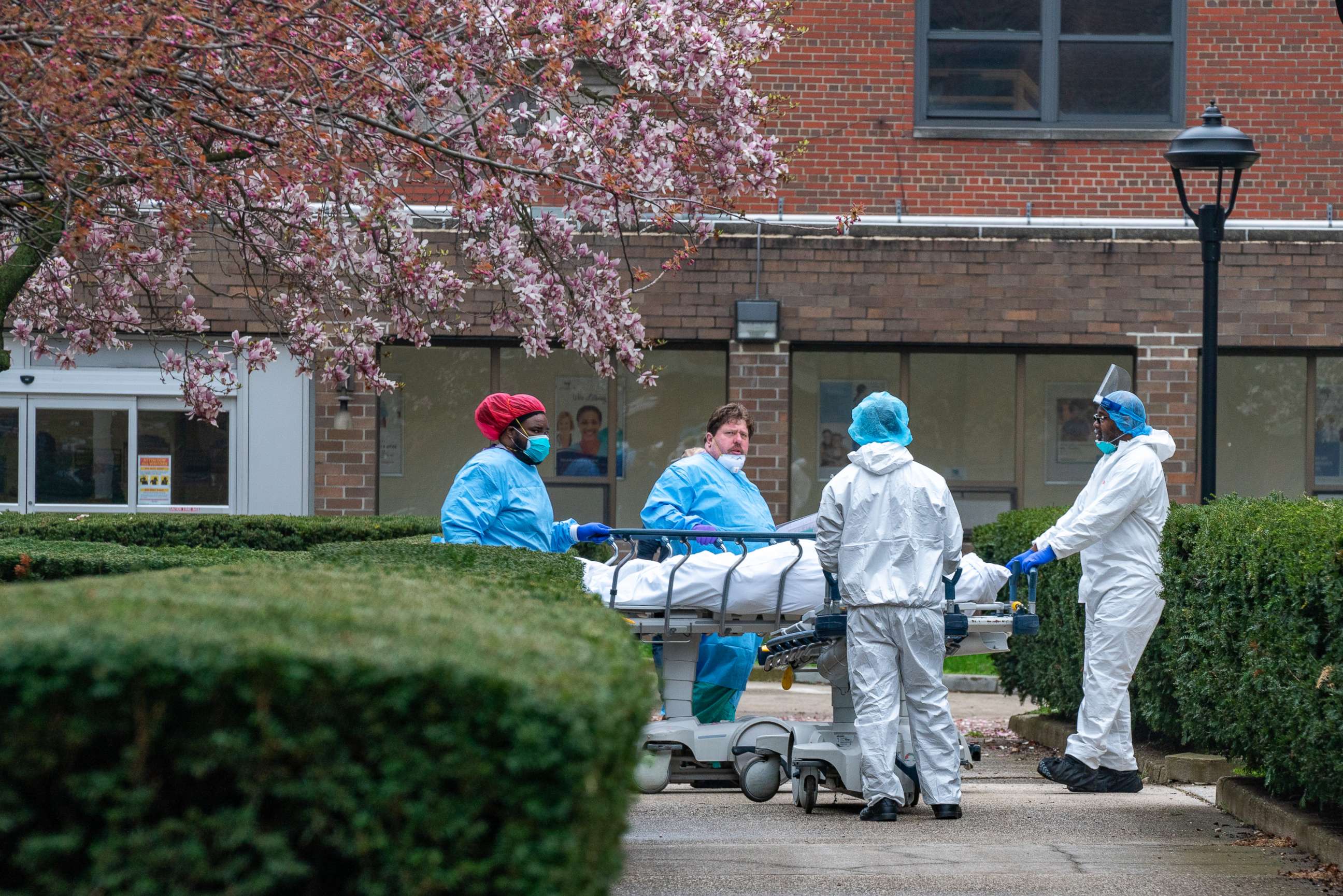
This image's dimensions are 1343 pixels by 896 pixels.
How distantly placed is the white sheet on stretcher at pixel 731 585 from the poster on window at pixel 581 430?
7.87 m

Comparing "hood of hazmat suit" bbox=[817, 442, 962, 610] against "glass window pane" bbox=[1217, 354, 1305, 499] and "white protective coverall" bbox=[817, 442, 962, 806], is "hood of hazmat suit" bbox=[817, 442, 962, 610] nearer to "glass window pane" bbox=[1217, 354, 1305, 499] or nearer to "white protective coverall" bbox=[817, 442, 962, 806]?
"white protective coverall" bbox=[817, 442, 962, 806]

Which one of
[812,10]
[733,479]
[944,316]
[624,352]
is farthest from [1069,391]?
[733,479]

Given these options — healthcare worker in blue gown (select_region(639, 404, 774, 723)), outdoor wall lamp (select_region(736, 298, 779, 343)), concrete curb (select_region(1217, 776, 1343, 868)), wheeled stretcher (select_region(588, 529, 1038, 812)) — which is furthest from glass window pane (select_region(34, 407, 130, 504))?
concrete curb (select_region(1217, 776, 1343, 868))

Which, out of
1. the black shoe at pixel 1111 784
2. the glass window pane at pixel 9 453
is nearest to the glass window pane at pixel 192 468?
the glass window pane at pixel 9 453

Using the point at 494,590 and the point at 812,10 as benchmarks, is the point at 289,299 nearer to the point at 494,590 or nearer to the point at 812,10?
the point at 494,590

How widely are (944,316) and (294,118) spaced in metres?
9.36

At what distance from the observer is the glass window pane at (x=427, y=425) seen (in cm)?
1527

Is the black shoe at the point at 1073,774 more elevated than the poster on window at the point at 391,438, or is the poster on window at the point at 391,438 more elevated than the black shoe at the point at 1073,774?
the poster on window at the point at 391,438

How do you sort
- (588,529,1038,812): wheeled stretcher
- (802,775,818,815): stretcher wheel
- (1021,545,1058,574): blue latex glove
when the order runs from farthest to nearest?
(1021,545,1058,574): blue latex glove, (802,775,818,815): stretcher wheel, (588,529,1038,812): wheeled stretcher

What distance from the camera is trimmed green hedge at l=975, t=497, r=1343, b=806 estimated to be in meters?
5.71

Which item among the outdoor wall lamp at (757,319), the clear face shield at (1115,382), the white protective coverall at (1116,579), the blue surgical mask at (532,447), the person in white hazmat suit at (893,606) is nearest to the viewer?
the person in white hazmat suit at (893,606)

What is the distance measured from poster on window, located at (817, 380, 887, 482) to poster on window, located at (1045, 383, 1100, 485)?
1684 mm

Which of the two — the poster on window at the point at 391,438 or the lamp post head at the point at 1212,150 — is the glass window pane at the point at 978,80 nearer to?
the poster on window at the point at 391,438

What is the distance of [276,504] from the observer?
591 inches
